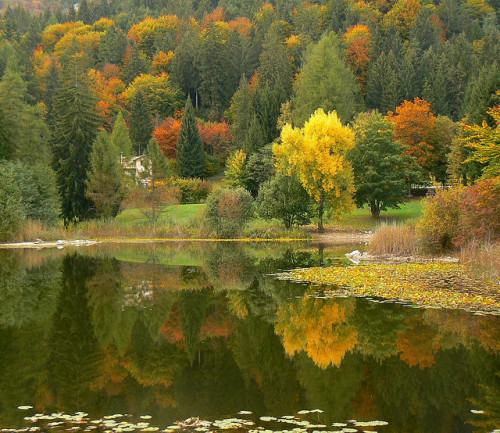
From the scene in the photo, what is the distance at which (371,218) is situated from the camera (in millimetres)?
51000

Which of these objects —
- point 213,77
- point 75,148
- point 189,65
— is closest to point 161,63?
point 189,65

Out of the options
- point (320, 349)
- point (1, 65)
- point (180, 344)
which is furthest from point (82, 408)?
point (1, 65)

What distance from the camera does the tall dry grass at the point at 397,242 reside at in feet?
91.0

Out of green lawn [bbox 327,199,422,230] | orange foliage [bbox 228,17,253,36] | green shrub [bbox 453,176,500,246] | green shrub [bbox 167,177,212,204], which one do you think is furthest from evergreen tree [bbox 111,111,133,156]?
green shrub [bbox 453,176,500,246]

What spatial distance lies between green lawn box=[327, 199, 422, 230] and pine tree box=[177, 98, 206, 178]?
30.8 m

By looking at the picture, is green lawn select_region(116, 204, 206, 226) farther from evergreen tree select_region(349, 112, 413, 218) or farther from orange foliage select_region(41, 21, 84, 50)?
orange foliage select_region(41, 21, 84, 50)

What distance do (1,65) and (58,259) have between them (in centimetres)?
7767

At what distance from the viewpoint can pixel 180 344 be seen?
13.1m

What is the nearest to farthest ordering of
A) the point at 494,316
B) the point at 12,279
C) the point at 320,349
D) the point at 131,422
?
the point at 131,422 < the point at 320,349 < the point at 494,316 < the point at 12,279

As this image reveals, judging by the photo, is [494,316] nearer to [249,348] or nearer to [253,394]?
[249,348]

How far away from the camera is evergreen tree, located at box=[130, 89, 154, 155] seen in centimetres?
9162

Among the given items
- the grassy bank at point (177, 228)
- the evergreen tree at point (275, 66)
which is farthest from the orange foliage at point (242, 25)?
the grassy bank at point (177, 228)

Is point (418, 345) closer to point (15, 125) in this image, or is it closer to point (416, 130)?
point (15, 125)

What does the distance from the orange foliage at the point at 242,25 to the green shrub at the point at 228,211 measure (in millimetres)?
80824
